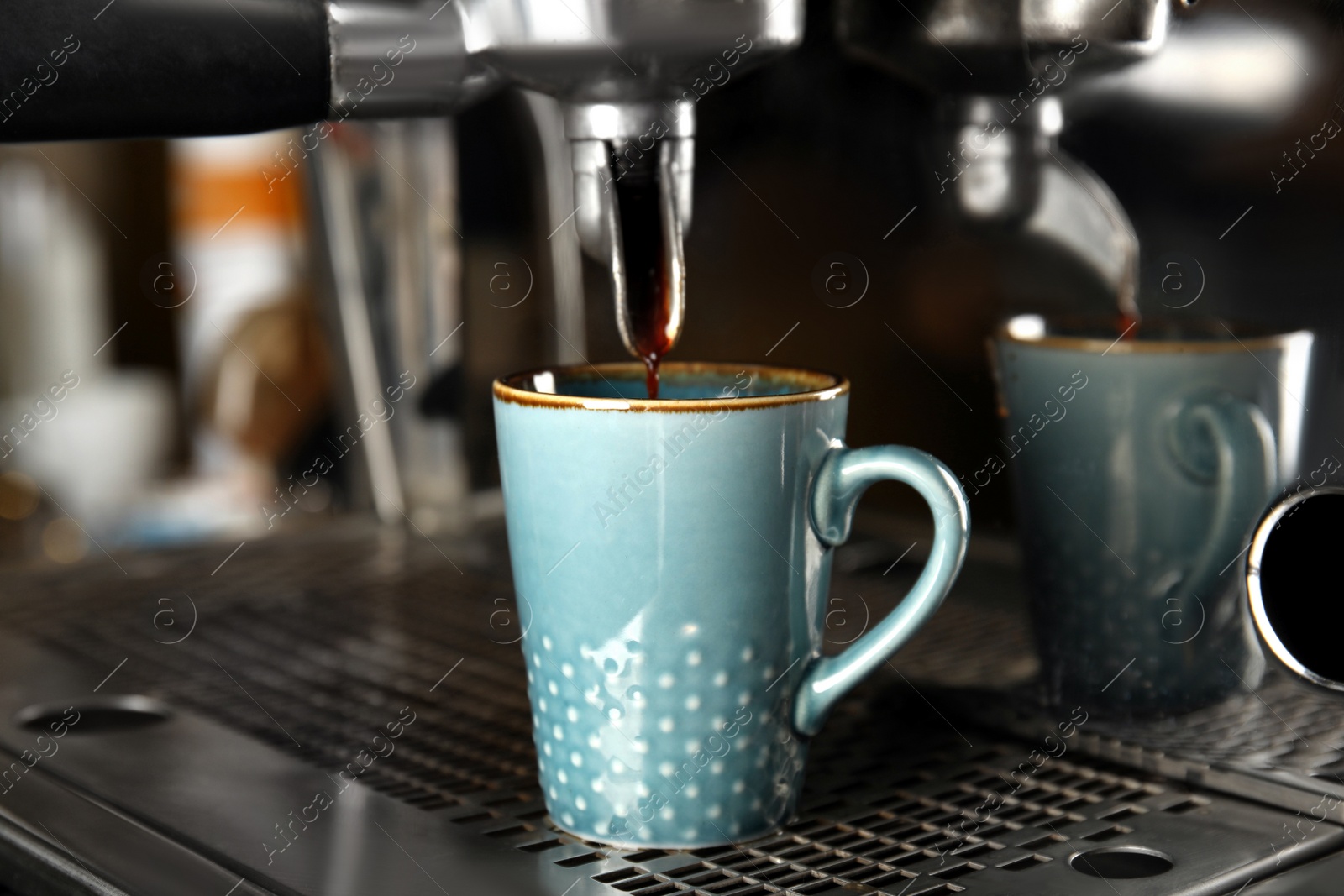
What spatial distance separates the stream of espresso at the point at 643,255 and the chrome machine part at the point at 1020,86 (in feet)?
0.29

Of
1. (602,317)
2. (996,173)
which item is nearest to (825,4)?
(996,173)

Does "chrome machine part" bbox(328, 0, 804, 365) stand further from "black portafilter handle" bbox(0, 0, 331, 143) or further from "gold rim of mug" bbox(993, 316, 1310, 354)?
"gold rim of mug" bbox(993, 316, 1310, 354)

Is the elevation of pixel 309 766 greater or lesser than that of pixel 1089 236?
lesser

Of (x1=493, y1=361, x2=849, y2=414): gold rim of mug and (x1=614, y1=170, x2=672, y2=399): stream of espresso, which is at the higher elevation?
(x1=614, y1=170, x2=672, y2=399): stream of espresso

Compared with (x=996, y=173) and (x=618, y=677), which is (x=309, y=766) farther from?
(x=996, y=173)

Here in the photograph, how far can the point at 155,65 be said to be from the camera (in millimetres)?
329

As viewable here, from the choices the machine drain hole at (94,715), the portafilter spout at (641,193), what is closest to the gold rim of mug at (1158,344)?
the portafilter spout at (641,193)

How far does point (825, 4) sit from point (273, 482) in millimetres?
968

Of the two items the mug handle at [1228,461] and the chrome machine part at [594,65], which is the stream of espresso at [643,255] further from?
the mug handle at [1228,461]

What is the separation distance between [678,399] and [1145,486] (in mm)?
134

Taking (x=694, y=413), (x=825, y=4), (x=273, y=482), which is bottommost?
(x=273, y=482)

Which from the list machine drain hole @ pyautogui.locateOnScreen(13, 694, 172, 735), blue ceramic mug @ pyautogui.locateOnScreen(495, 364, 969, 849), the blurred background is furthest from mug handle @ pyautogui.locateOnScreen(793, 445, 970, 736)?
machine drain hole @ pyautogui.locateOnScreen(13, 694, 172, 735)

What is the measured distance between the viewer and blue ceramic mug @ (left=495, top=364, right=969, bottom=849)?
337mm

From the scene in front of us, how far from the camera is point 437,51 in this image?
1.17 feet
